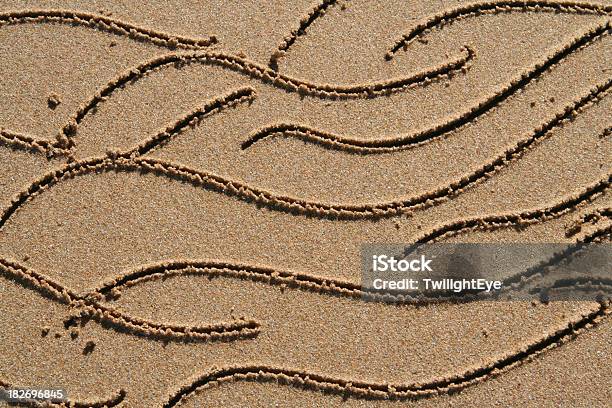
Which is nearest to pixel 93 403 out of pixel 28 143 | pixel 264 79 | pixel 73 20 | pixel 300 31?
pixel 28 143

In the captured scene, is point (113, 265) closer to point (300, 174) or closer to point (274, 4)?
point (300, 174)

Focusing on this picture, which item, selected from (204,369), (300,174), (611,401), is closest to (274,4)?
(300,174)

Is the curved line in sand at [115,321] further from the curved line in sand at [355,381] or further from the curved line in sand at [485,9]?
the curved line in sand at [485,9]

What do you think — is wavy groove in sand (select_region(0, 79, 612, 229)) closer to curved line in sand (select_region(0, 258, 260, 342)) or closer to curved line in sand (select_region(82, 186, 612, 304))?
curved line in sand (select_region(82, 186, 612, 304))

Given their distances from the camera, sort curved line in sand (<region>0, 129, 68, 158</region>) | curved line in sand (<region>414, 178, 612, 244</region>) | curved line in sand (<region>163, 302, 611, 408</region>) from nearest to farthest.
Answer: curved line in sand (<region>163, 302, 611, 408</region>) < curved line in sand (<region>414, 178, 612, 244</region>) < curved line in sand (<region>0, 129, 68, 158</region>)

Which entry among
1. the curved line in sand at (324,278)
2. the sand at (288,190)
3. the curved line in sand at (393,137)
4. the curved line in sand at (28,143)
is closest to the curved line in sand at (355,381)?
the sand at (288,190)

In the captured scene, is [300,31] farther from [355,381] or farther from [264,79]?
[355,381]

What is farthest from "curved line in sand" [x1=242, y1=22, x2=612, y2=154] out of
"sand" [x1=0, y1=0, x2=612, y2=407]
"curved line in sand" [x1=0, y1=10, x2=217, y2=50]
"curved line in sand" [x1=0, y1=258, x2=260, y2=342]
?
"curved line in sand" [x1=0, y1=258, x2=260, y2=342]

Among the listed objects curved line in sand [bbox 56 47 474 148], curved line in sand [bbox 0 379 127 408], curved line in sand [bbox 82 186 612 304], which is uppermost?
curved line in sand [bbox 56 47 474 148]
